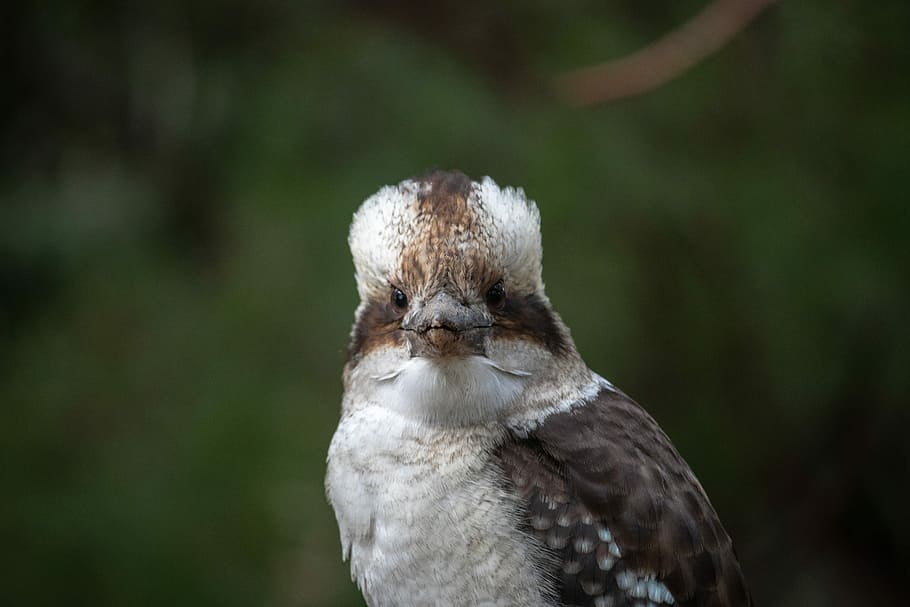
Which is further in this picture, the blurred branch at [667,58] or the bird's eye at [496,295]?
the blurred branch at [667,58]

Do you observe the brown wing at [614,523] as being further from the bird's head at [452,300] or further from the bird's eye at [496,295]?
the bird's eye at [496,295]

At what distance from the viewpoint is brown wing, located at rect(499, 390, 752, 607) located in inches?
80.7

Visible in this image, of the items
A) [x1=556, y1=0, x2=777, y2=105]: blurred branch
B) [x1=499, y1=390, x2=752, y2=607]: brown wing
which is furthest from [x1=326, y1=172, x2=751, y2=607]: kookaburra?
[x1=556, y1=0, x2=777, y2=105]: blurred branch

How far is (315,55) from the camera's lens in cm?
371

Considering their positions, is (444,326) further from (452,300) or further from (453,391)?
(453,391)

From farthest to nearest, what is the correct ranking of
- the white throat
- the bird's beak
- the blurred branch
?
the blurred branch < the white throat < the bird's beak

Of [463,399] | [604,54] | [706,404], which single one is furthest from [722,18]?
[463,399]

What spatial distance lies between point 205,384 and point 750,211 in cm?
179

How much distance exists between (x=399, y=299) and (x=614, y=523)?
569 mm

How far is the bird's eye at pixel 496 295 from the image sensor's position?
6.85 feet

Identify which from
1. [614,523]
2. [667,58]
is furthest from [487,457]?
[667,58]

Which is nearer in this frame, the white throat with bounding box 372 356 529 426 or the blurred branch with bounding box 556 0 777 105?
the white throat with bounding box 372 356 529 426

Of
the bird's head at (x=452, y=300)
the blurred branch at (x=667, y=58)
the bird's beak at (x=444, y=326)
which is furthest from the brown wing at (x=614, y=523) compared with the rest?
the blurred branch at (x=667, y=58)

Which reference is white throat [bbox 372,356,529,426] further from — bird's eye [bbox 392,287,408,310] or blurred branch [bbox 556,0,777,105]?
blurred branch [bbox 556,0,777,105]
